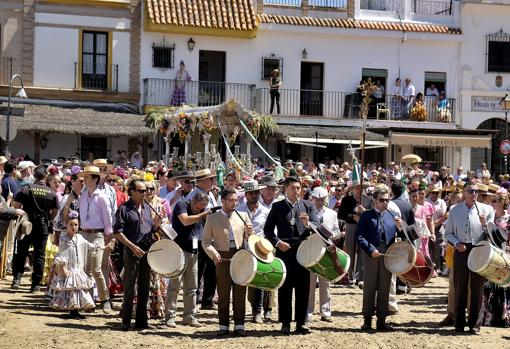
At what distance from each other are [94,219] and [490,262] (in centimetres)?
503

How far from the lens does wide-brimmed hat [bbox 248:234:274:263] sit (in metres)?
13.0

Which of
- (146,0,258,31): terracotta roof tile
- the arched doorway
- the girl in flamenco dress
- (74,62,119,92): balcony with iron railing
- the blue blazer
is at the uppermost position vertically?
(146,0,258,31): terracotta roof tile

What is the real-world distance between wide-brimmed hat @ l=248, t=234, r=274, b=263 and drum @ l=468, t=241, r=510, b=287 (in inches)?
103

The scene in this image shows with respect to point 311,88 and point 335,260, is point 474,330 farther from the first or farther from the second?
point 311,88

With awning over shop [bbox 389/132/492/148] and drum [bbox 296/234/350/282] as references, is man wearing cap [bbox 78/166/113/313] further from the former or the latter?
awning over shop [bbox 389/132/492/148]

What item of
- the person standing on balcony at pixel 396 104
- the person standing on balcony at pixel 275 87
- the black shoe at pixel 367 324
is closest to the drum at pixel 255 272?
the black shoe at pixel 367 324

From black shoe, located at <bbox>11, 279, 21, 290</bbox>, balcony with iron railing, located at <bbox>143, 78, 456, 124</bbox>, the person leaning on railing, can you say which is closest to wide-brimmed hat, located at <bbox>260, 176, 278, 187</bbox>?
black shoe, located at <bbox>11, 279, 21, 290</bbox>

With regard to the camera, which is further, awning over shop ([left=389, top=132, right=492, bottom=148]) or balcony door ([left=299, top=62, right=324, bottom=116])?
balcony door ([left=299, top=62, right=324, bottom=116])

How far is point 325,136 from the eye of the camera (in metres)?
33.4

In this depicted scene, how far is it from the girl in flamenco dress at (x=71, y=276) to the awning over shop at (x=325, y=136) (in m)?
18.6

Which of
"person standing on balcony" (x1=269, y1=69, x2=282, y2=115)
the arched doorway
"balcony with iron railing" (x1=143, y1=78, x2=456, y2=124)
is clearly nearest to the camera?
"balcony with iron railing" (x1=143, y1=78, x2=456, y2=124)

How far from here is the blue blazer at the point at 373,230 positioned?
13.8m

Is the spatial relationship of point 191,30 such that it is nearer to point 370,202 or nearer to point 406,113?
point 406,113

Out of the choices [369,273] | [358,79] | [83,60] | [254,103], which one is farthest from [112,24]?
[369,273]
